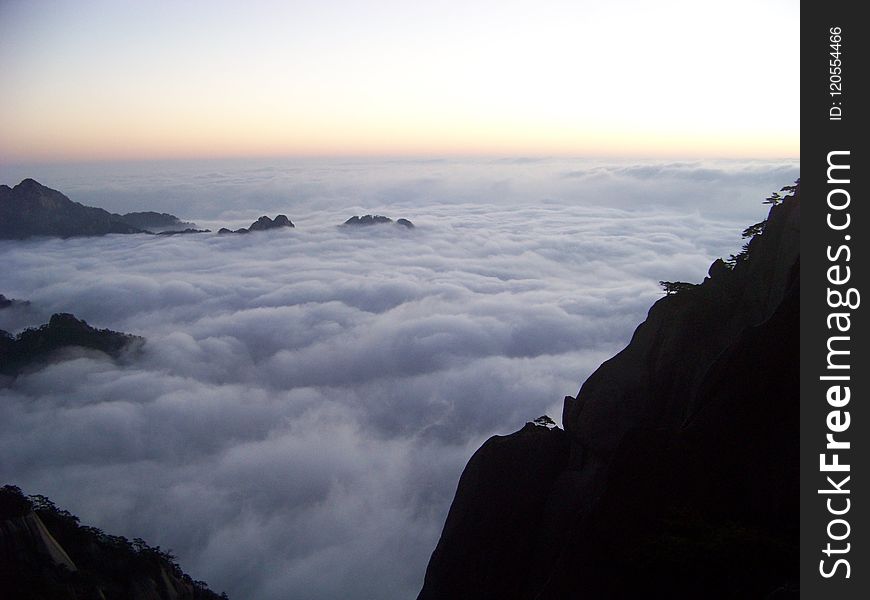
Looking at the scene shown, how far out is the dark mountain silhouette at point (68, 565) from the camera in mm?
20688

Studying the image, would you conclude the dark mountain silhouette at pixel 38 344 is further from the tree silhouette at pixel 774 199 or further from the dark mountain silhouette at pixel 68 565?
the tree silhouette at pixel 774 199

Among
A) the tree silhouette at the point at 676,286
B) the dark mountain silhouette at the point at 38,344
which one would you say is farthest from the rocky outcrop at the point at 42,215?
the tree silhouette at the point at 676,286

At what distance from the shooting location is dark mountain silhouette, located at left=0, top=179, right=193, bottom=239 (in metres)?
164

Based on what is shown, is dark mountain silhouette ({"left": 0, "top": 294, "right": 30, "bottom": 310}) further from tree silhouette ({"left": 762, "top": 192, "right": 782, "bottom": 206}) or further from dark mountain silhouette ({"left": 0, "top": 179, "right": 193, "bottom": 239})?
tree silhouette ({"left": 762, "top": 192, "right": 782, "bottom": 206})

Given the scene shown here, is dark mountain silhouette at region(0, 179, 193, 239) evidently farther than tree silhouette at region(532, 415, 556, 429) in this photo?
Yes

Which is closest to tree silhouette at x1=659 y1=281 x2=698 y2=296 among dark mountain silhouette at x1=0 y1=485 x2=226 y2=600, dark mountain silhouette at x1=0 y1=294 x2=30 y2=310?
dark mountain silhouette at x1=0 y1=485 x2=226 y2=600

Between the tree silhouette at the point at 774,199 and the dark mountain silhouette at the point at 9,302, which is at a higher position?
the tree silhouette at the point at 774,199

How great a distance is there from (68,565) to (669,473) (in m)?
23.8

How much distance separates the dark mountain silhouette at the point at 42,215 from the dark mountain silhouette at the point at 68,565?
552 ft

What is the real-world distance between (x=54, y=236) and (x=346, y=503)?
514ft

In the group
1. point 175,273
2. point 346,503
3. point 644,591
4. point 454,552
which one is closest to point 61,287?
point 175,273

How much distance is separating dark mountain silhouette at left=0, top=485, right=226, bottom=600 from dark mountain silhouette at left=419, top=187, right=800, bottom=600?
45.9ft

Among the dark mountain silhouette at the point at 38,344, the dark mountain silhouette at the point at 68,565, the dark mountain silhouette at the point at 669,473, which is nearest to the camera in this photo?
the dark mountain silhouette at the point at 669,473
